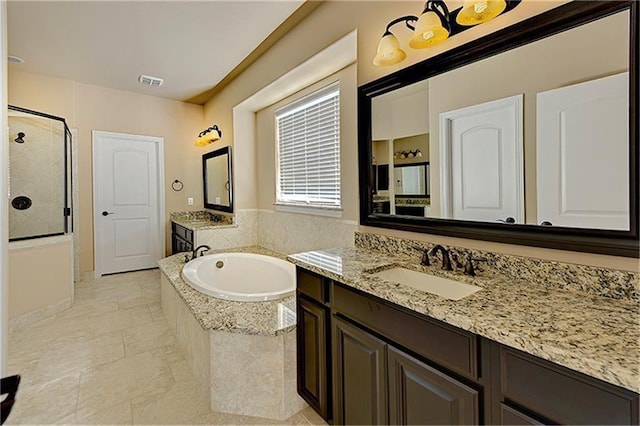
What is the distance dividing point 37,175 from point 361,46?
372 centimetres

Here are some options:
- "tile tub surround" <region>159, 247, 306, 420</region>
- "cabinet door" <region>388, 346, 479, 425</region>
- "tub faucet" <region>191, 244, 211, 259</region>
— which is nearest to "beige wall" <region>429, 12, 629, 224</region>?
"cabinet door" <region>388, 346, 479, 425</region>

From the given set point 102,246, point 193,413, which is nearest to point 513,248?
point 193,413

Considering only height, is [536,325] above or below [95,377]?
above

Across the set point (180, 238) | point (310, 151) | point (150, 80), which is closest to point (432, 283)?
point (310, 151)

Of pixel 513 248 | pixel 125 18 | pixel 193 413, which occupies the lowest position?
pixel 193 413

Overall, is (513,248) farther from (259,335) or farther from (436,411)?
(259,335)

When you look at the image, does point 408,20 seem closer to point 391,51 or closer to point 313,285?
point 391,51

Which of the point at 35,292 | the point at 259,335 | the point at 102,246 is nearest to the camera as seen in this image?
the point at 259,335

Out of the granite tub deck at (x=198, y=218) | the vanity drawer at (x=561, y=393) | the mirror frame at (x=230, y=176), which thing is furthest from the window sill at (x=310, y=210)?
the vanity drawer at (x=561, y=393)

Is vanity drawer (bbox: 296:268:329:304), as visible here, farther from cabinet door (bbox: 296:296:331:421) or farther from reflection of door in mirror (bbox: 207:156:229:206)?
reflection of door in mirror (bbox: 207:156:229:206)

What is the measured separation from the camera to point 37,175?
3445 millimetres

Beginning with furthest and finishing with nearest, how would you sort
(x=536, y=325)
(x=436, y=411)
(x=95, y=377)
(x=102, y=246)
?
(x=102, y=246) < (x=95, y=377) < (x=436, y=411) < (x=536, y=325)

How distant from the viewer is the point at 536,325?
2.90 feet

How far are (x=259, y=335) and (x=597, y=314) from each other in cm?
150
